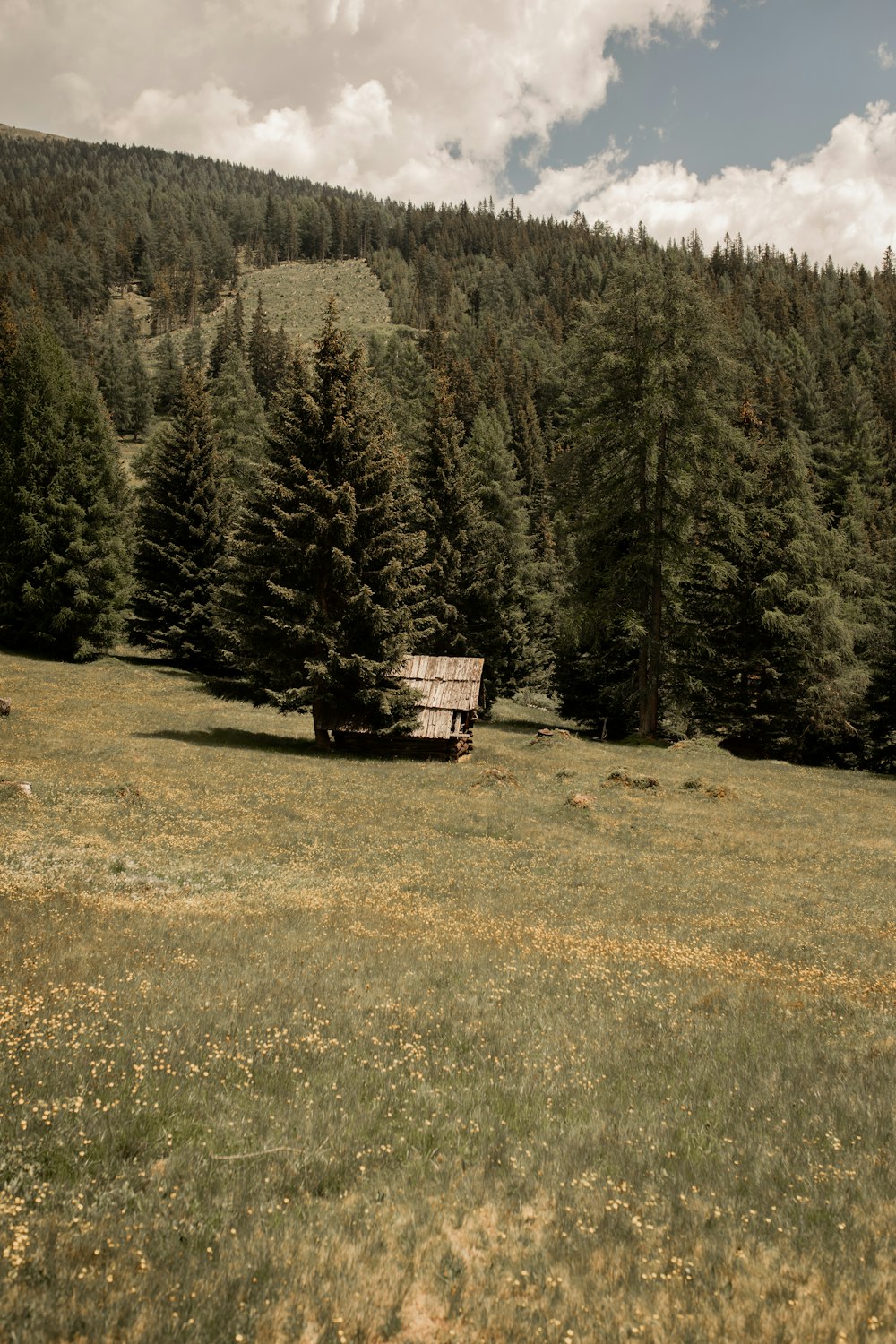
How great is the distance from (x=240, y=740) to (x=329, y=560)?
861 cm

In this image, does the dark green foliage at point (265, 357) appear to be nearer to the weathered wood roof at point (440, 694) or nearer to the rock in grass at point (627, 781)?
the weathered wood roof at point (440, 694)

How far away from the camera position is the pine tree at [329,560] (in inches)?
1144

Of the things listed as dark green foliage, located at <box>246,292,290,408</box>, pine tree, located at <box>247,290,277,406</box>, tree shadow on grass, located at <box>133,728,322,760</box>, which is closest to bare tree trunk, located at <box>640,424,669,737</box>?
tree shadow on grass, located at <box>133,728,322,760</box>

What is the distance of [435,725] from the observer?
3072cm

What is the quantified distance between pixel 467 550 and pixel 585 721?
49.8ft

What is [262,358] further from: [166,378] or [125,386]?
[125,386]

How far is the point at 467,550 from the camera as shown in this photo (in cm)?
4844

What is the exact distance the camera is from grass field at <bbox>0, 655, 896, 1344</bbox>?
175 inches

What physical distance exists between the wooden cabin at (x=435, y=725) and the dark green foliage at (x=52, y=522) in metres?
20.6

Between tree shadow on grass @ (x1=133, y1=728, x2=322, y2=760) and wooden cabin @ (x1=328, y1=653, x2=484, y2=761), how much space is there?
1906 millimetres

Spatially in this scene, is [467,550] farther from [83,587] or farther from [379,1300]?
[379,1300]

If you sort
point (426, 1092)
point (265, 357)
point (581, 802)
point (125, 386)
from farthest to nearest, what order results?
point (265, 357), point (125, 386), point (581, 802), point (426, 1092)

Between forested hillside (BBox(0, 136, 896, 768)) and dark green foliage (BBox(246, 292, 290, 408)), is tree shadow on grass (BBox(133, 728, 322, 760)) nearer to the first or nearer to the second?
forested hillside (BBox(0, 136, 896, 768))

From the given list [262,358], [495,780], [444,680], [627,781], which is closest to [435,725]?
[444,680]
